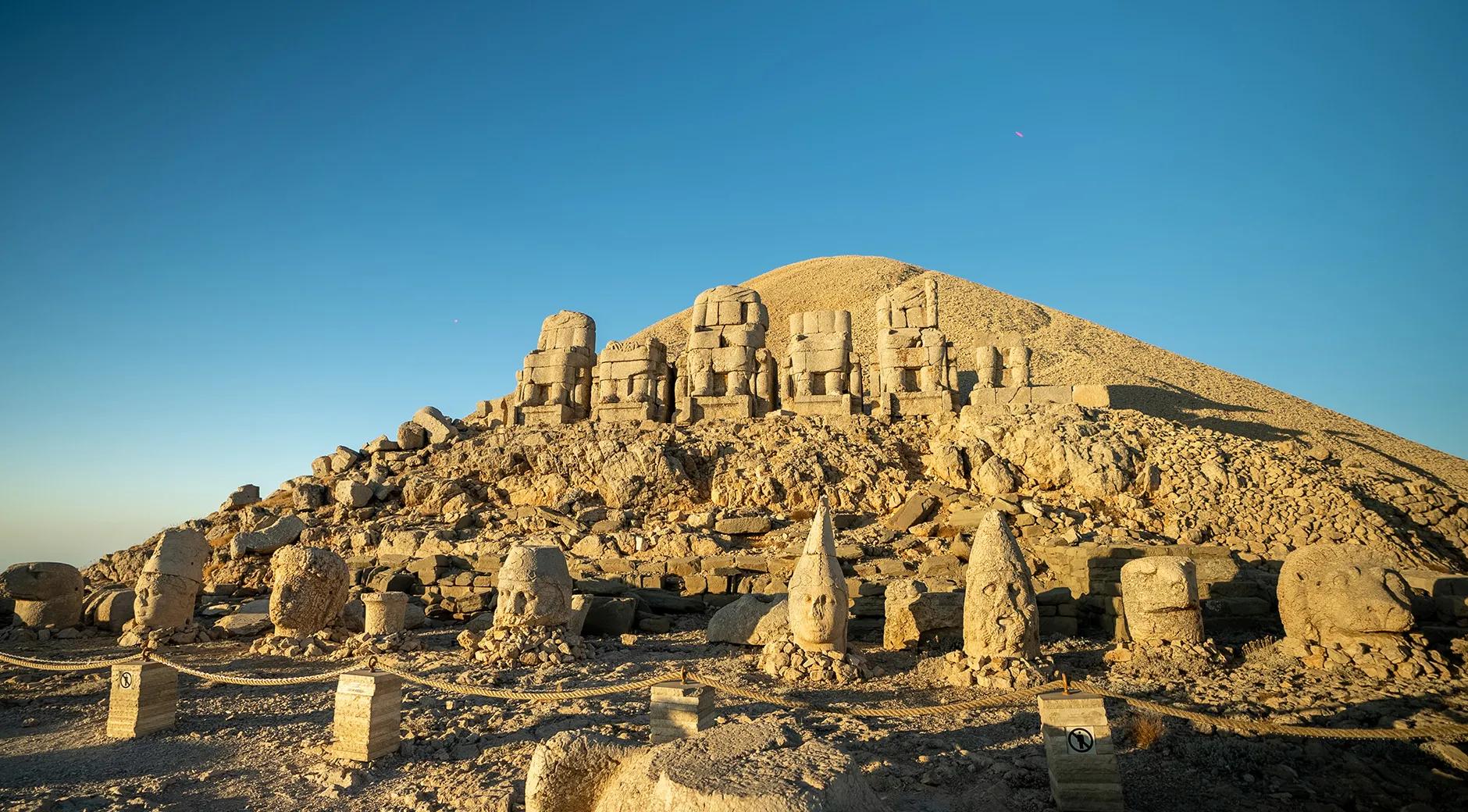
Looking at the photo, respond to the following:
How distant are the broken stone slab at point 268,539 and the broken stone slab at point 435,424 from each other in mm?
3820

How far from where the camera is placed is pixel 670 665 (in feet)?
29.2

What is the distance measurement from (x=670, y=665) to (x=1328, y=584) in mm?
6772

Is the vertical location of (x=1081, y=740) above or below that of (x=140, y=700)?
above

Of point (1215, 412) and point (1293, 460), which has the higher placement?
point (1215, 412)

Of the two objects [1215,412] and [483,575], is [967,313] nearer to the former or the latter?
[1215,412]

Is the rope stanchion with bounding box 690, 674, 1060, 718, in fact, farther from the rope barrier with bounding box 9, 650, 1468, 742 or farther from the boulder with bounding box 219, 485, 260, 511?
the boulder with bounding box 219, 485, 260, 511

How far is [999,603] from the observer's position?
8047 millimetres

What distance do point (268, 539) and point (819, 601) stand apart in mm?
12124

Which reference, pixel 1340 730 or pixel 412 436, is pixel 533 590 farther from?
pixel 412 436

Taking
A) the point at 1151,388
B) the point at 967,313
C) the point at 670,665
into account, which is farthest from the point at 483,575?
the point at 967,313

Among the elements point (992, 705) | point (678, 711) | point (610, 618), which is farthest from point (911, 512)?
point (678, 711)

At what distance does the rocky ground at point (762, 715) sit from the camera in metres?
5.29

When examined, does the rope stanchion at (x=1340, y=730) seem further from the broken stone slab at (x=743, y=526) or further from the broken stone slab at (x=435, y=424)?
the broken stone slab at (x=435, y=424)

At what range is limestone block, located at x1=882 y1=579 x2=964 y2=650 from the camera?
9617 millimetres
